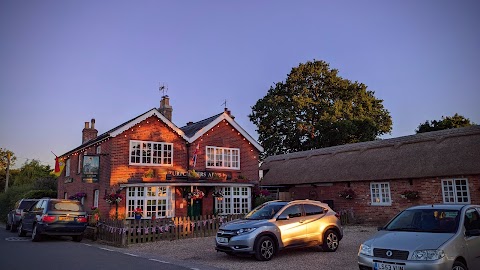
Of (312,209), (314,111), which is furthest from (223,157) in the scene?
(314,111)

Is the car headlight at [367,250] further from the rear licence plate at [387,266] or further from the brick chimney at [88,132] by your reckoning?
the brick chimney at [88,132]

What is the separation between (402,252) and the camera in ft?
23.0

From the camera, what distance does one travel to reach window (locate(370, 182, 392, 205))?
77.2ft

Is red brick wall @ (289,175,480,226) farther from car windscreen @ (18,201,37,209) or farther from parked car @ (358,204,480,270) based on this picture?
car windscreen @ (18,201,37,209)

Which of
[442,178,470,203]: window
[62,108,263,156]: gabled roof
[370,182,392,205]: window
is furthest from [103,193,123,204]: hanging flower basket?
[442,178,470,203]: window

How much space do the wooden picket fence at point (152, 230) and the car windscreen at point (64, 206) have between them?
4.57ft

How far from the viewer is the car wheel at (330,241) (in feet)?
40.5

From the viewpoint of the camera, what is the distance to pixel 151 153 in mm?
22547

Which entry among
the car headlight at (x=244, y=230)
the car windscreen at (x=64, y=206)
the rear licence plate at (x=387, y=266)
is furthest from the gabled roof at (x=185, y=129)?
the rear licence plate at (x=387, y=266)

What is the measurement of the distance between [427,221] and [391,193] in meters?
16.2

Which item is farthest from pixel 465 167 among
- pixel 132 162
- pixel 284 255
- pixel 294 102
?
pixel 294 102

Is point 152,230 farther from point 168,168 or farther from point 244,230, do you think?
point 244,230

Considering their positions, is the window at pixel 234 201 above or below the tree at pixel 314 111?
below

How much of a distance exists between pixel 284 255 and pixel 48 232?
1040 cm
